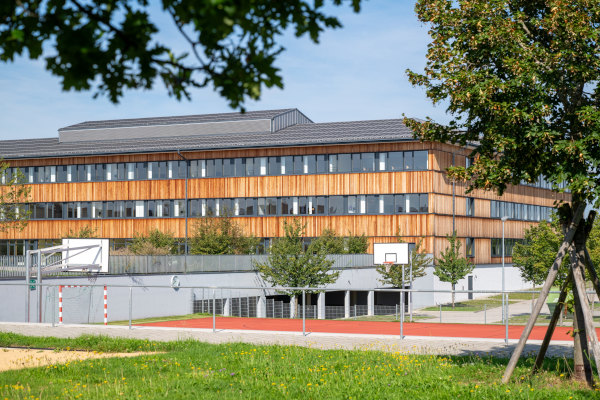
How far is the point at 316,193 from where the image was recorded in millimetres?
61750

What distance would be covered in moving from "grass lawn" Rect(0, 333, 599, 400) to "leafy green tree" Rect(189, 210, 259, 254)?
38.7 metres

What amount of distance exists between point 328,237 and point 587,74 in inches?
1761

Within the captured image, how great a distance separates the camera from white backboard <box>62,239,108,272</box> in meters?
35.8

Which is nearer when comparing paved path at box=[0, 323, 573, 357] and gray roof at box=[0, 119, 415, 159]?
paved path at box=[0, 323, 573, 357]

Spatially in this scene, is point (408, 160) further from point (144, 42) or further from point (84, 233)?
point (144, 42)

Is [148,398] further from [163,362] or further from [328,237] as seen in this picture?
[328,237]

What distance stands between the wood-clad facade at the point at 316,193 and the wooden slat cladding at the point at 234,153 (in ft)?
0.25

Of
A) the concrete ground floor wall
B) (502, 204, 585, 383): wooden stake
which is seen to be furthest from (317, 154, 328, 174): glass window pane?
(502, 204, 585, 383): wooden stake

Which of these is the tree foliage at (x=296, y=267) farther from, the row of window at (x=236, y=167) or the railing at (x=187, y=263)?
the row of window at (x=236, y=167)

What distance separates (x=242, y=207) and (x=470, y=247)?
1877cm

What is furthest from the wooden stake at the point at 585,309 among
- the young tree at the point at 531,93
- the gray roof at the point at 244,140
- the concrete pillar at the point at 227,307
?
the gray roof at the point at 244,140

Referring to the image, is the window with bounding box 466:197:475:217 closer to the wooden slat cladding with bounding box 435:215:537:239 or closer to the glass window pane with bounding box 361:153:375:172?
the wooden slat cladding with bounding box 435:215:537:239

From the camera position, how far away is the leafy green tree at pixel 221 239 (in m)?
54.3

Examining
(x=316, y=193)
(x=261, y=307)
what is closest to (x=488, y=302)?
(x=261, y=307)
